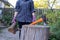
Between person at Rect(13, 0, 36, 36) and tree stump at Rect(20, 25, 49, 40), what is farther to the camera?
person at Rect(13, 0, 36, 36)

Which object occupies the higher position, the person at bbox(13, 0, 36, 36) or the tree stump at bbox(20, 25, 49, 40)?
the person at bbox(13, 0, 36, 36)

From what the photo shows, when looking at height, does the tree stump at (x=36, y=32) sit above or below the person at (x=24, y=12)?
below

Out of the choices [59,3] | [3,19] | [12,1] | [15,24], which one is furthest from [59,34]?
[12,1]

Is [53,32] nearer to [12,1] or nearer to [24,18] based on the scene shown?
[24,18]

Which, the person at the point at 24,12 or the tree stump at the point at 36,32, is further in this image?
the person at the point at 24,12

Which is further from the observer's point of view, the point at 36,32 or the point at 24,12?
the point at 24,12

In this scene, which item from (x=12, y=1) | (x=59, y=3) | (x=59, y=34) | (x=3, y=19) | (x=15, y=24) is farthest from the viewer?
(x=12, y=1)

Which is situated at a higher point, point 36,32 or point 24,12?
point 24,12

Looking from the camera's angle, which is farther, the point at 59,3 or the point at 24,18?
the point at 59,3

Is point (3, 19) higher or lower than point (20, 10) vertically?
lower

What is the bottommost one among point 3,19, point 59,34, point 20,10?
point 3,19

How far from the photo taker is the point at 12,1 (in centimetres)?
2275

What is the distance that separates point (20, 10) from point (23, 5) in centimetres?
17

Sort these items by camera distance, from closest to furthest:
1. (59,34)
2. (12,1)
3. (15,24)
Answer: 1. (59,34)
2. (15,24)
3. (12,1)
